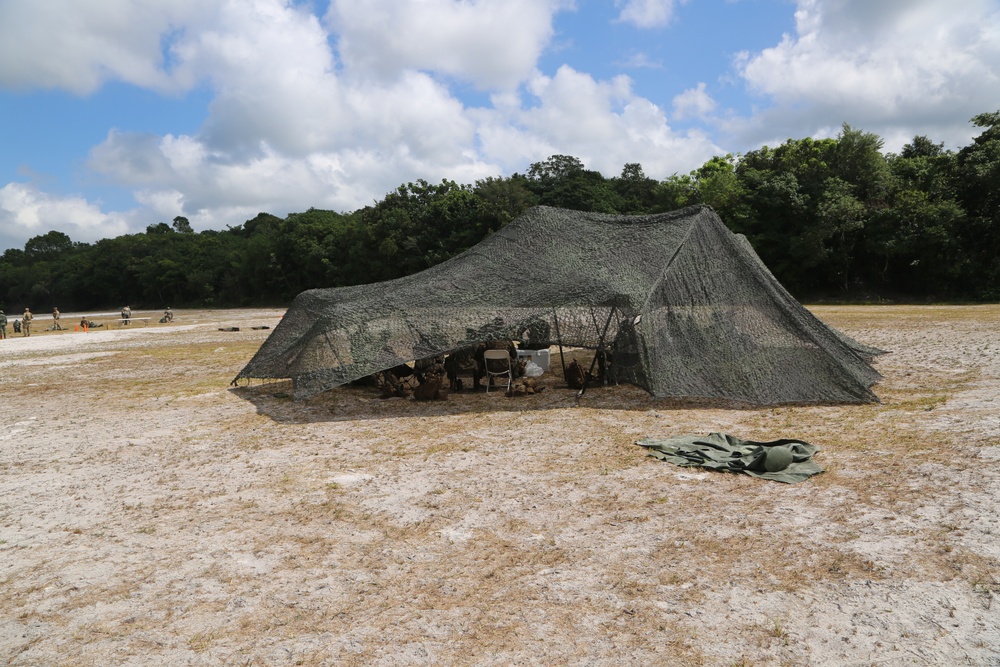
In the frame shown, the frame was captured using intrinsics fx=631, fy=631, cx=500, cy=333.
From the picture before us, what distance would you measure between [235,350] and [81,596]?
2018 centimetres

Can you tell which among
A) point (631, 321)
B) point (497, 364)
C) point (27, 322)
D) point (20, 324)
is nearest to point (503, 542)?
point (631, 321)

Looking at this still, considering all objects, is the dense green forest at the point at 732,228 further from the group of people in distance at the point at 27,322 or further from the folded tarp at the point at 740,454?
the folded tarp at the point at 740,454

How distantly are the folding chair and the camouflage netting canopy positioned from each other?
4.07ft

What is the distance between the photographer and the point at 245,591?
16.9 feet

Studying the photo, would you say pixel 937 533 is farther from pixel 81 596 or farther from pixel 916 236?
pixel 916 236

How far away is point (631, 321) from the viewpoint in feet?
39.1

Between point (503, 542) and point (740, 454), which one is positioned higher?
point (740, 454)

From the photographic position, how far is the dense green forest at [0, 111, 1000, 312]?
37531 millimetres

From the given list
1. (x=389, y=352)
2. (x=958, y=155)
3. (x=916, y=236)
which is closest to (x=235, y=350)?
(x=389, y=352)

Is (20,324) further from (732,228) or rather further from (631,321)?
(732,228)

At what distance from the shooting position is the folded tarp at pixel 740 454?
7.48 meters

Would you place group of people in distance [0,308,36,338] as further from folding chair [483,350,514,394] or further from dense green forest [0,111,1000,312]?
folding chair [483,350,514,394]

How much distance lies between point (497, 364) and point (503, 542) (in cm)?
803

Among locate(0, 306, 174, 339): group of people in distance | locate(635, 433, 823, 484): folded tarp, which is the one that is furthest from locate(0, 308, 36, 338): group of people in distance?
locate(635, 433, 823, 484): folded tarp
